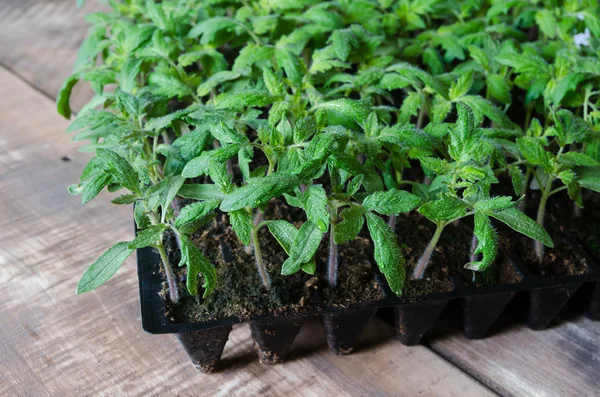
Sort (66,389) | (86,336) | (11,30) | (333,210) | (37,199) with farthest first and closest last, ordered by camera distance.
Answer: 1. (11,30)
2. (37,199)
3. (86,336)
4. (66,389)
5. (333,210)

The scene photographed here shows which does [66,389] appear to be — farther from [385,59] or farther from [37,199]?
[385,59]

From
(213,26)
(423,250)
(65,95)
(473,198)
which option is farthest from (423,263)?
(65,95)

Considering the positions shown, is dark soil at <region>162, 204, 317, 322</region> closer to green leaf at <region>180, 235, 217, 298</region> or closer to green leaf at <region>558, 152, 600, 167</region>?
green leaf at <region>180, 235, 217, 298</region>

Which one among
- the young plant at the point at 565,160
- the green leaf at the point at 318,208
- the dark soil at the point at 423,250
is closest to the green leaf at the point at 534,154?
the young plant at the point at 565,160

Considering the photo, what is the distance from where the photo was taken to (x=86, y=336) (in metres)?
1.19

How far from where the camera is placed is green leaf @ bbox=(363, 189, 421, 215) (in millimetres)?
944

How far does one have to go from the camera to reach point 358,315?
1100 millimetres

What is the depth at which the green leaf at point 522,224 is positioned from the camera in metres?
0.96

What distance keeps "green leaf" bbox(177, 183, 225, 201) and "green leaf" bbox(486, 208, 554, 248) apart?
1.23 ft

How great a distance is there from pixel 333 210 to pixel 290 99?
0.79 feet

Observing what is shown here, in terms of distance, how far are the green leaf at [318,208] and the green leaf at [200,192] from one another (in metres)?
0.14

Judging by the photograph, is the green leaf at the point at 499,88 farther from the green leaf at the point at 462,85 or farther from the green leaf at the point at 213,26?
the green leaf at the point at 213,26

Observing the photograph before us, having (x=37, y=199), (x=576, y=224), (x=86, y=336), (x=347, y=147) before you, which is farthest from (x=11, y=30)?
(x=576, y=224)

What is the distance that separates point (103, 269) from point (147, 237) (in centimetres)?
8
